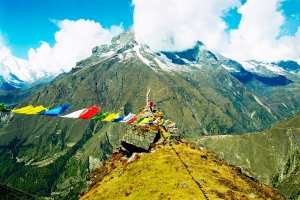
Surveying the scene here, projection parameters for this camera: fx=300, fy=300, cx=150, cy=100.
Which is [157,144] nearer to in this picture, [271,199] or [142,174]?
[142,174]

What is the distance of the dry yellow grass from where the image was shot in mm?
47750

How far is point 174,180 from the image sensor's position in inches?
2008

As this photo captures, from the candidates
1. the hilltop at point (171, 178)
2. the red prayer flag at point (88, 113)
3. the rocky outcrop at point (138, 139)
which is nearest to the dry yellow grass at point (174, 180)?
the hilltop at point (171, 178)

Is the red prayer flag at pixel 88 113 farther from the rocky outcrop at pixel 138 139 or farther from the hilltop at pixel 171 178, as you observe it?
the rocky outcrop at pixel 138 139

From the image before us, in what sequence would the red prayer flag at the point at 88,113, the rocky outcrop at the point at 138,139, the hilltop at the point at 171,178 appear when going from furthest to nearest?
the rocky outcrop at the point at 138,139 < the red prayer flag at the point at 88,113 < the hilltop at the point at 171,178

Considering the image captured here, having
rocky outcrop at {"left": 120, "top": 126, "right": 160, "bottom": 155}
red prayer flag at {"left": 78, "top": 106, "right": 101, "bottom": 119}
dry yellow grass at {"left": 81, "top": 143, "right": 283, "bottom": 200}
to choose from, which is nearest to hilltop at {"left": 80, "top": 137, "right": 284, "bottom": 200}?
dry yellow grass at {"left": 81, "top": 143, "right": 283, "bottom": 200}

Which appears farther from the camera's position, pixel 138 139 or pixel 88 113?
pixel 138 139

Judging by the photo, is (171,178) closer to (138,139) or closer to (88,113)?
(88,113)

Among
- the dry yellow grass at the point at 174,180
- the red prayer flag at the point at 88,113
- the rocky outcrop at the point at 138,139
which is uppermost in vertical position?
the red prayer flag at the point at 88,113

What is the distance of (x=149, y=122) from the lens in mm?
74500

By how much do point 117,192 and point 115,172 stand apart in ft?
38.0

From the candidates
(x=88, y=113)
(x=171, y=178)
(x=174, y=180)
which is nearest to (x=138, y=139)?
(x=88, y=113)

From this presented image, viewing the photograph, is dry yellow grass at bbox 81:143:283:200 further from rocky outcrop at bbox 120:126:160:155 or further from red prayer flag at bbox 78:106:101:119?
red prayer flag at bbox 78:106:101:119

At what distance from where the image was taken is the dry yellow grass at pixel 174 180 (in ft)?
157
